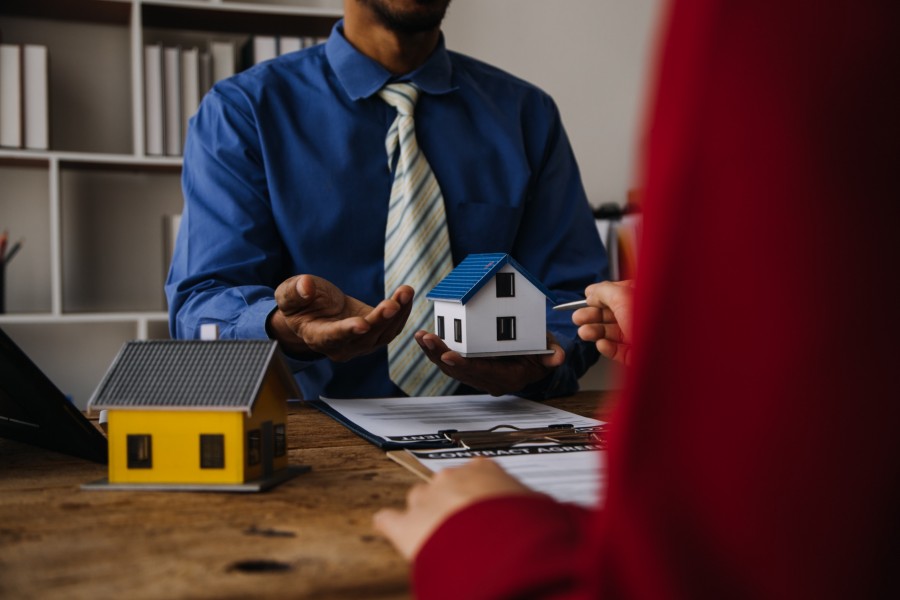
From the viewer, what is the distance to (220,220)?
64.2 inches

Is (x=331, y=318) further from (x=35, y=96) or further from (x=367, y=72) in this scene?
(x=35, y=96)

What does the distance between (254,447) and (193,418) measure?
0.20 feet

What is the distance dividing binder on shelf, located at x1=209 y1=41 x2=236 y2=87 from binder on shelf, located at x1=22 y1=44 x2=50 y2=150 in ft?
1.51

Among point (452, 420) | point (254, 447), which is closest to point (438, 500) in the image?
point (254, 447)

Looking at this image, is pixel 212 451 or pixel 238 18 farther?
pixel 238 18

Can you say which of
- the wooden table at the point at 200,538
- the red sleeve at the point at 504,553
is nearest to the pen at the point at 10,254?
the wooden table at the point at 200,538

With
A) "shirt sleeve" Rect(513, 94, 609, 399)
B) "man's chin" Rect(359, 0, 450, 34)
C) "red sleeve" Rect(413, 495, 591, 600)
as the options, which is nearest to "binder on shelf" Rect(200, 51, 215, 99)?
"man's chin" Rect(359, 0, 450, 34)

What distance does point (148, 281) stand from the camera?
270 cm

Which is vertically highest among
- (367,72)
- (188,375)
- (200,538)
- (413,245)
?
(367,72)

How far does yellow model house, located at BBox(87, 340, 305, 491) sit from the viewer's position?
73cm

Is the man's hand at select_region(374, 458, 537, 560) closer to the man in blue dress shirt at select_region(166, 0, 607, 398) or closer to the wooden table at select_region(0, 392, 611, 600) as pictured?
the wooden table at select_region(0, 392, 611, 600)

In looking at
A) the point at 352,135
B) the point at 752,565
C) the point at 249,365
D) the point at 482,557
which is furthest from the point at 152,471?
the point at 352,135

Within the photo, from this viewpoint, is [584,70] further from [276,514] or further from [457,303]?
[276,514]

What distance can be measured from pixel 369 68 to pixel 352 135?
0.16m
